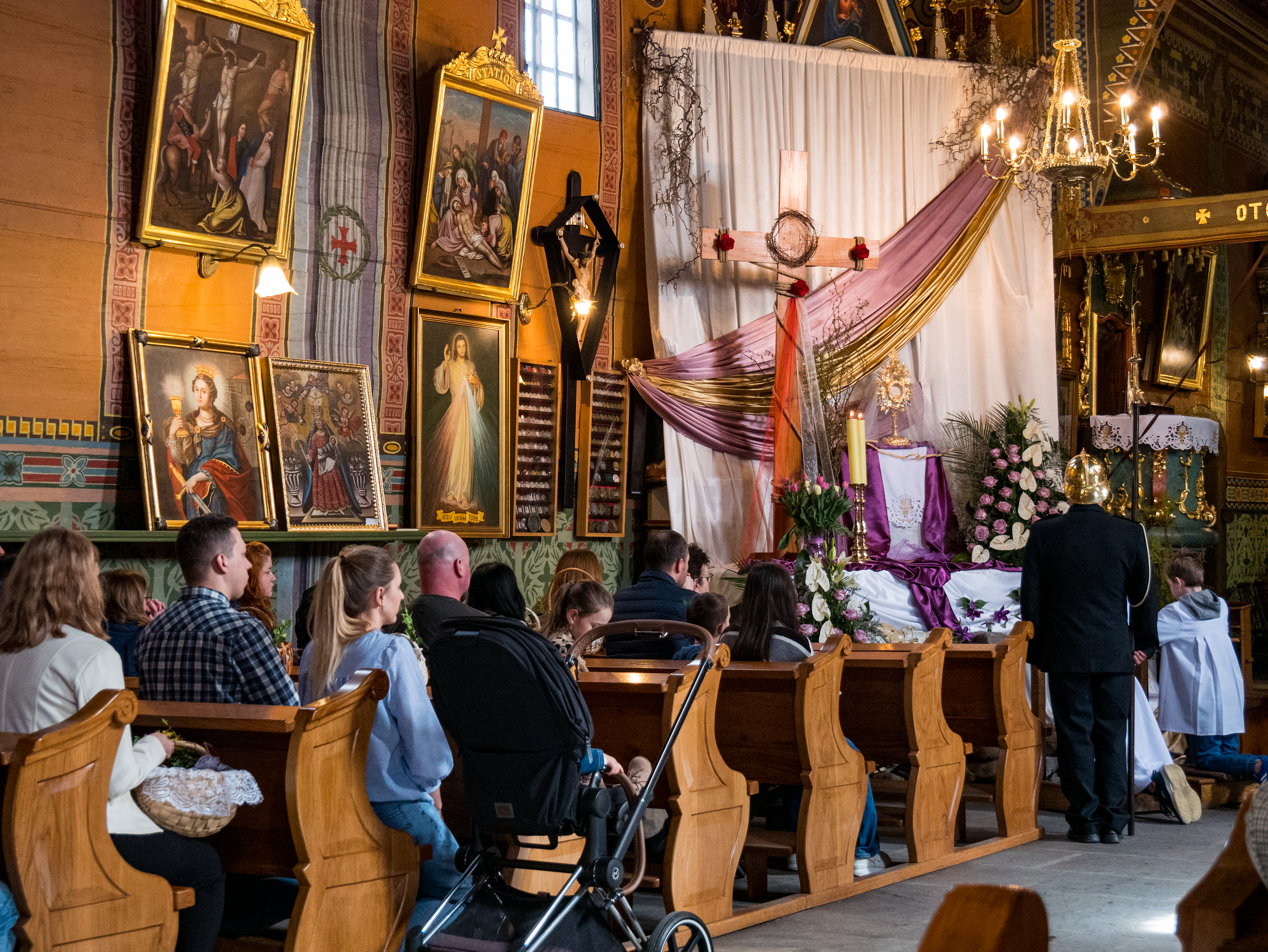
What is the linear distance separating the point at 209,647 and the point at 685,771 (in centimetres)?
172

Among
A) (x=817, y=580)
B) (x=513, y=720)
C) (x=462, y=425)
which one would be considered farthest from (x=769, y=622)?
(x=462, y=425)

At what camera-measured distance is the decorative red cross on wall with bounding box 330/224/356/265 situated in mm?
9133

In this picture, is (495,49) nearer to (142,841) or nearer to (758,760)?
(758,760)

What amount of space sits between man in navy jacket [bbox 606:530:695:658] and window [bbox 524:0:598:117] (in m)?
5.02

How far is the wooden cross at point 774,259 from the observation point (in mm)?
10773

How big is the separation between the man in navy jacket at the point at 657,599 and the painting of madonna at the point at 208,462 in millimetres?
2719

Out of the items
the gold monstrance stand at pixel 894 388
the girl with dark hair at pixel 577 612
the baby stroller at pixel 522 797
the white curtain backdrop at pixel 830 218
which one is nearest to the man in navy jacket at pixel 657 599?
the girl with dark hair at pixel 577 612

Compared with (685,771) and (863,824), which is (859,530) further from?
(685,771)

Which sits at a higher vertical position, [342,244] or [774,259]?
[774,259]

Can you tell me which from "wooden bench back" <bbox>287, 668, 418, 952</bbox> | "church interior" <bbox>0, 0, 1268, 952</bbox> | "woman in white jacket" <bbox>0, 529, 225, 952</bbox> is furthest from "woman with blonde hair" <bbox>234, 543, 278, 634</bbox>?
"woman in white jacket" <bbox>0, 529, 225, 952</bbox>

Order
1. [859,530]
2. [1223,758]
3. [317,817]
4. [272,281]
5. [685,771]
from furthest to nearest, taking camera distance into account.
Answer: [859,530], [272,281], [1223,758], [685,771], [317,817]

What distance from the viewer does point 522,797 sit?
12.8 ft

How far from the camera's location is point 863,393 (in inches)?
462

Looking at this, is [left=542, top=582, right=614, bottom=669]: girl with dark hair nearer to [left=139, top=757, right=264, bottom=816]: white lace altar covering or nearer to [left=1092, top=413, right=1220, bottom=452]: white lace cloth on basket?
[left=139, top=757, right=264, bottom=816]: white lace altar covering
